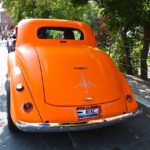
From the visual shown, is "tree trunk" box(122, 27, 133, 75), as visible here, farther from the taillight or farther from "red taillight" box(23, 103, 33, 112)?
"red taillight" box(23, 103, 33, 112)

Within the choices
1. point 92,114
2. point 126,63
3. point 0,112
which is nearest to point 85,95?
point 92,114

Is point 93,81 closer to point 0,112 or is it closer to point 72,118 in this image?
point 72,118

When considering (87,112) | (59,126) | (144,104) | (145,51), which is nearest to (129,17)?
(145,51)

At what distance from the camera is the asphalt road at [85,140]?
5434 millimetres

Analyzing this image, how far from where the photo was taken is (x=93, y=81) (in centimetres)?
569

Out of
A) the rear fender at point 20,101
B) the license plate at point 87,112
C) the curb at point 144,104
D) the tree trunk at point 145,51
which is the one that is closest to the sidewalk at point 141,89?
the curb at point 144,104

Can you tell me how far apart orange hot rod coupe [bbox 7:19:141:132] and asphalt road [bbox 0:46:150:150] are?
314mm

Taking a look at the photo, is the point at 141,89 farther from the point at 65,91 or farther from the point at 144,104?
the point at 65,91

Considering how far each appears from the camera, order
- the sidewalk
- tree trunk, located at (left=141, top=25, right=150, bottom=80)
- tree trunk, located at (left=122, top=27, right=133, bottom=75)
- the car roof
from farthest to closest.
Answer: tree trunk, located at (left=122, top=27, right=133, bottom=75)
tree trunk, located at (left=141, top=25, right=150, bottom=80)
the sidewalk
the car roof

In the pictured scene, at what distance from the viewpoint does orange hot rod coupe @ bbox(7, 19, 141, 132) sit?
512 centimetres

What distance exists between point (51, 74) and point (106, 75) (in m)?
0.93

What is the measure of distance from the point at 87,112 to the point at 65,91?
18.4 inches

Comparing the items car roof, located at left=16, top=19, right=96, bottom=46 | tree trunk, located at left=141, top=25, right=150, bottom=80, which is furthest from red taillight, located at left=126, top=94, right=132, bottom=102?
tree trunk, located at left=141, top=25, right=150, bottom=80

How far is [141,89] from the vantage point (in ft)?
29.0
